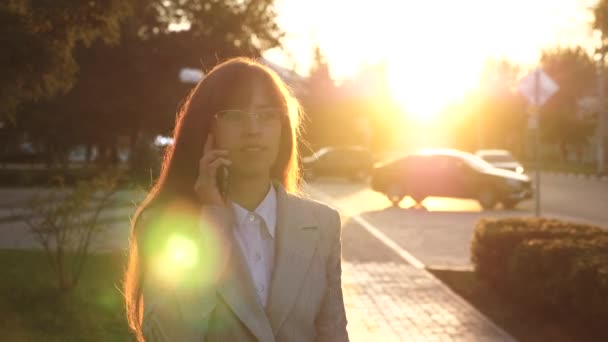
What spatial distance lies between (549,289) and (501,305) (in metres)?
1.55

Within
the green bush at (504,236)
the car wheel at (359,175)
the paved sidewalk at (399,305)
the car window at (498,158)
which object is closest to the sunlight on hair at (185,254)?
the paved sidewalk at (399,305)

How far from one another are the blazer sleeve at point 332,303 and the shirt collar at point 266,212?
0.62ft

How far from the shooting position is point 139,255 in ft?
8.55

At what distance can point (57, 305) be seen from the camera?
8.58 metres

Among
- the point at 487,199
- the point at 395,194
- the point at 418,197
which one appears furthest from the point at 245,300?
the point at 395,194

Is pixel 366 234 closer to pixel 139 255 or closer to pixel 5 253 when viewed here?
pixel 5 253

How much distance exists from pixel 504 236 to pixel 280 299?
693cm

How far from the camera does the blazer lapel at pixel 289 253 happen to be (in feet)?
8.25

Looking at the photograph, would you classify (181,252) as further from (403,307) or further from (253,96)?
(403,307)

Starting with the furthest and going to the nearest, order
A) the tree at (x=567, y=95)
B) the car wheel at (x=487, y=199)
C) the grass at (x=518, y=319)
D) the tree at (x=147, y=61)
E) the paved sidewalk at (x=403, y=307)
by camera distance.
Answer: the tree at (x=567, y=95) → the tree at (x=147, y=61) → the car wheel at (x=487, y=199) → the paved sidewalk at (x=403, y=307) → the grass at (x=518, y=319)

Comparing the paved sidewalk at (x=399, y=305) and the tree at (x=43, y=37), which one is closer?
the paved sidewalk at (x=399, y=305)

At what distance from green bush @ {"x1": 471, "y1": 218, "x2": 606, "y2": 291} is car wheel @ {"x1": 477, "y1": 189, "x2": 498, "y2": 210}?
1372 cm

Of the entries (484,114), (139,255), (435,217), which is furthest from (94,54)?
(484,114)

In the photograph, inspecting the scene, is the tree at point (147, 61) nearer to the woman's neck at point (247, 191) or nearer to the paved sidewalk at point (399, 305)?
the paved sidewalk at point (399, 305)
